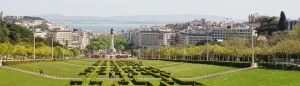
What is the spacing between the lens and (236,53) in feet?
325

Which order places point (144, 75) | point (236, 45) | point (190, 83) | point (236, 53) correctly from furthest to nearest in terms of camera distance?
point (236, 45) < point (236, 53) < point (144, 75) < point (190, 83)

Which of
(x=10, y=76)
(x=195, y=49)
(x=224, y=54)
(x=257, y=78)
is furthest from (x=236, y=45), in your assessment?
(x=10, y=76)

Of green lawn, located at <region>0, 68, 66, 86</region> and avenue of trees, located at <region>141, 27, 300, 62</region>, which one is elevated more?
avenue of trees, located at <region>141, 27, 300, 62</region>

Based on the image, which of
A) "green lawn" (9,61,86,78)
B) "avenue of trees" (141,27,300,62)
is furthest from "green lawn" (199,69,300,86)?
"green lawn" (9,61,86,78)

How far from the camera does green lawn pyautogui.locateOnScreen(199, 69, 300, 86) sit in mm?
43156

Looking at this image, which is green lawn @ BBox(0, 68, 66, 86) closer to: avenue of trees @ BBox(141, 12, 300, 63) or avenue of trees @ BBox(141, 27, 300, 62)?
avenue of trees @ BBox(141, 12, 300, 63)

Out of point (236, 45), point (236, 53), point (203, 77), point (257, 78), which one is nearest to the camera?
point (257, 78)

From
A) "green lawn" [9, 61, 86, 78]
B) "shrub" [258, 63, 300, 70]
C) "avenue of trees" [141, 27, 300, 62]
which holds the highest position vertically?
"avenue of trees" [141, 27, 300, 62]

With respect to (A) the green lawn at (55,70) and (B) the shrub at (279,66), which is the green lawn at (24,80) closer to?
(A) the green lawn at (55,70)

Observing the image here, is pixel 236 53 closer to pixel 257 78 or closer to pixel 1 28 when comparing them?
pixel 257 78

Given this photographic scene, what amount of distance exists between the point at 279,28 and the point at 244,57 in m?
27.3

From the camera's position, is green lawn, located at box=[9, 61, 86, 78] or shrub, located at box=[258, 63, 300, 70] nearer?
shrub, located at box=[258, 63, 300, 70]

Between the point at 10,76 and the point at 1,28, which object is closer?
the point at 10,76

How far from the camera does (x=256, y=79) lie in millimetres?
46938
